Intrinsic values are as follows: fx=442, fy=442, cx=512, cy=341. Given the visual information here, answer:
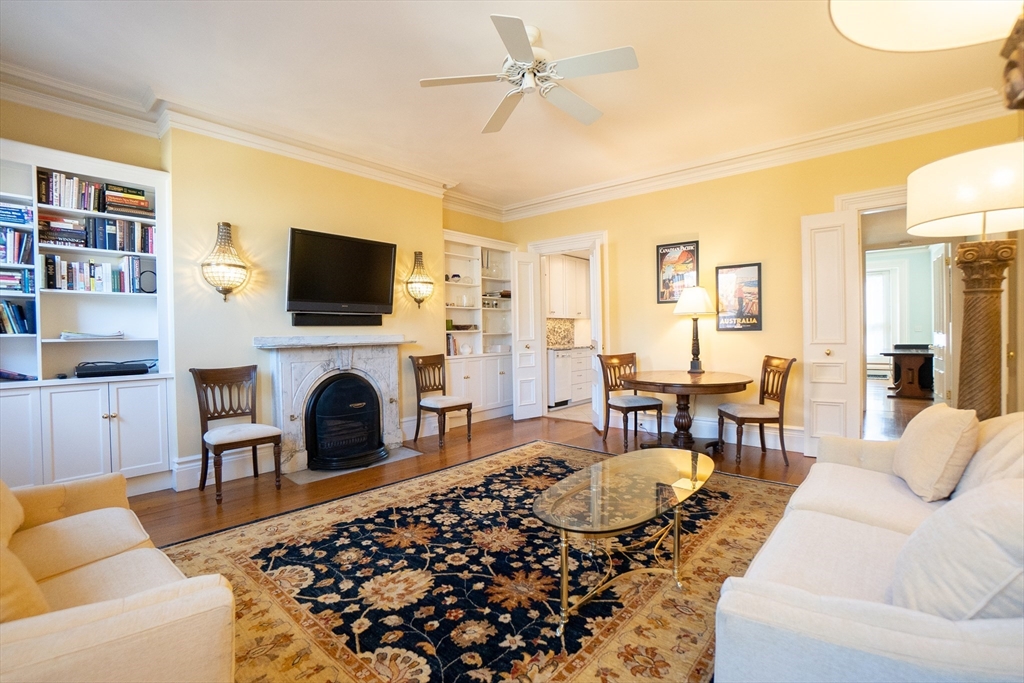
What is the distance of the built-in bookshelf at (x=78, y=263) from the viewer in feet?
9.70

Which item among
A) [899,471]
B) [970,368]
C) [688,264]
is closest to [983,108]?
[688,264]

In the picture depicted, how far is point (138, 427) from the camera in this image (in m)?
3.28

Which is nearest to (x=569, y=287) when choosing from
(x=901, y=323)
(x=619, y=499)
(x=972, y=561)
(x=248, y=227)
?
(x=248, y=227)

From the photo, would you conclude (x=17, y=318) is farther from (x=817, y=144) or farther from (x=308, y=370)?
(x=817, y=144)

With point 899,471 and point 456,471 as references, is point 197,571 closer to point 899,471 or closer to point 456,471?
point 456,471

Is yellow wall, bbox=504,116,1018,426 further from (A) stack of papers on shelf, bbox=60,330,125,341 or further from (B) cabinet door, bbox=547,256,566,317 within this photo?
(A) stack of papers on shelf, bbox=60,330,125,341

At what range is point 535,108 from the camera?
347 centimetres

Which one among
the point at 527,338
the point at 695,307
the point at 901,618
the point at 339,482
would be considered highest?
the point at 695,307

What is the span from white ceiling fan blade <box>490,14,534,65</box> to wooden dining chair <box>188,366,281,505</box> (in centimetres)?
307

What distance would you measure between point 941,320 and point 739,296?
12.3 ft

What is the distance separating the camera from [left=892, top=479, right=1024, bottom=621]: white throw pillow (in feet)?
2.76

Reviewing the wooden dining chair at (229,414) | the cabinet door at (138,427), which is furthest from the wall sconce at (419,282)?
the cabinet door at (138,427)

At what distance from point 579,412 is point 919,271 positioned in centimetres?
860

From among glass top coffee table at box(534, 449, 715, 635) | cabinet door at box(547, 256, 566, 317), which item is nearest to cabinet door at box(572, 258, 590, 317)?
cabinet door at box(547, 256, 566, 317)
